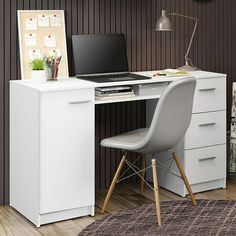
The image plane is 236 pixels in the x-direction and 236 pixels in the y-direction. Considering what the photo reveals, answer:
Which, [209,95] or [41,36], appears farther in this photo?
[209,95]

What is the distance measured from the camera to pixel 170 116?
12.5 feet

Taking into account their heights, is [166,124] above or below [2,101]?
below

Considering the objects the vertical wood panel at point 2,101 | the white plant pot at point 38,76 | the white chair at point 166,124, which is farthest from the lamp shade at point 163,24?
the vertical wood panel at point 2,101

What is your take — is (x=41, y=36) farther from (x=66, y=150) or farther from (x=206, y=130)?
(x=206, y=130)

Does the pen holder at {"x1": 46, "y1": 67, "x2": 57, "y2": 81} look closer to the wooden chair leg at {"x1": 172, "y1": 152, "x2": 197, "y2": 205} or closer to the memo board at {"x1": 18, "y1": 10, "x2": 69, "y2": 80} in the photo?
the memo board at {"x1": 18, "y1": 10, "x2": 69, "y2": 80}

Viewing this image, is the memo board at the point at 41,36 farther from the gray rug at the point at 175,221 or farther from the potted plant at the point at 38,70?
the gray rug at the point at 175,221

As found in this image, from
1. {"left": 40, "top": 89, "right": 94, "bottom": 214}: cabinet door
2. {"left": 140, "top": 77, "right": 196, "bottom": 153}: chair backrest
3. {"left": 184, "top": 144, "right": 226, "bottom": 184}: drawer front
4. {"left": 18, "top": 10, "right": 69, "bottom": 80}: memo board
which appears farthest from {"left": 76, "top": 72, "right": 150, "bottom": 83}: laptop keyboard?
{"left": 184, "top": 144, "right": 226, "bottom": 184}: drawer front

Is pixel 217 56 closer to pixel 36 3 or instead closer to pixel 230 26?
pixel 230 26

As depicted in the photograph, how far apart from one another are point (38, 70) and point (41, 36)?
0.99 feet

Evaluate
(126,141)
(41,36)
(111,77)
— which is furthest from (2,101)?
(126,141)

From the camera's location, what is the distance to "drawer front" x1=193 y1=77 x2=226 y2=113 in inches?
174

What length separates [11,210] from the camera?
4.15 meters

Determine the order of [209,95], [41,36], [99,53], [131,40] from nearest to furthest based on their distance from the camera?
1. [41,36]
2. [99,53]
3. [209,95]
4. [131,40]

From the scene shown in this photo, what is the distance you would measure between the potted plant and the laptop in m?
0.29
